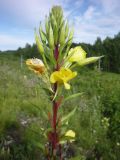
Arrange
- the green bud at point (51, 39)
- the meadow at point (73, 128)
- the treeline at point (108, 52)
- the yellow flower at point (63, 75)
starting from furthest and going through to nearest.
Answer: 1. the treeline at point (108, 52)
2. the meadow at point (73, 128)
3. the green bud at point (51, 39)
4. the yellow flower at point (63, 75)

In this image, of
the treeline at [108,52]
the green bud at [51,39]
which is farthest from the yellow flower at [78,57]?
the treeline at [108,52]

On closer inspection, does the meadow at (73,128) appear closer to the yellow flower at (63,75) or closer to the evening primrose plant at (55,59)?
the evening primrose plant at (55,59)

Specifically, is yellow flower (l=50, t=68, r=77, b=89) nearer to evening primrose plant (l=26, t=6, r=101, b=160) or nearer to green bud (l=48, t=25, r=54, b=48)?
evening primrose plant (l=26, t=6, r=101, b=160)

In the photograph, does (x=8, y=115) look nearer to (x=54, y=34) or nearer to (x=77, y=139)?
(x=77, y=139)

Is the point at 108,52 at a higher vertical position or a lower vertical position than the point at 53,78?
higher

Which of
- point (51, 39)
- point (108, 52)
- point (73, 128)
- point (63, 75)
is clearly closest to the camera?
point (63, 75)

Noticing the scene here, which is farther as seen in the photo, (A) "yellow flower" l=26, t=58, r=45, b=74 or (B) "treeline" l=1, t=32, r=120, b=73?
(B) "treeline" l=1, t=32, r=120, b=73

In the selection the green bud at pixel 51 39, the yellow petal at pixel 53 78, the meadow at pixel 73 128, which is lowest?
the meadow at pixel 73 128

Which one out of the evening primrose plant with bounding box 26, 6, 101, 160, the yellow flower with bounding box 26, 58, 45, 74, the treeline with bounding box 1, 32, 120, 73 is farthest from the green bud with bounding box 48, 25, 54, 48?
the treeline with bounding box 1, 32, 120, 73

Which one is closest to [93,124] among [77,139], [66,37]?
[77,139]

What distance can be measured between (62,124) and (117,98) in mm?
4810

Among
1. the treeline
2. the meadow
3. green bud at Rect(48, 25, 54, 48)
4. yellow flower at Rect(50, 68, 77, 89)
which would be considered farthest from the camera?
the treeline

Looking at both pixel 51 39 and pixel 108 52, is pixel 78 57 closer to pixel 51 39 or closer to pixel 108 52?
pixel 51 39

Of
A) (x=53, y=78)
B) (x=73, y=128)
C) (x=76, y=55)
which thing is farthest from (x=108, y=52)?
(x=53, y=78)
